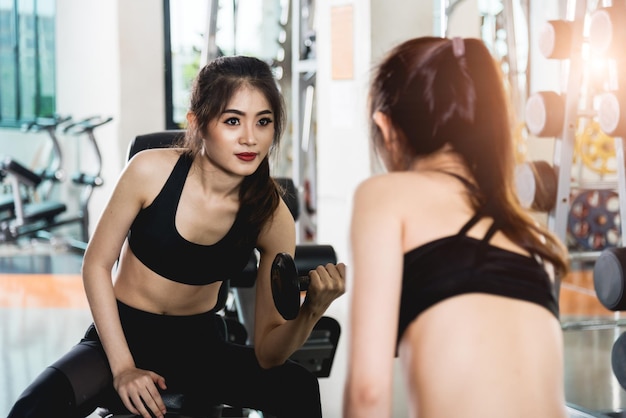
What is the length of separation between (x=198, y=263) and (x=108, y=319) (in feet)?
0.73

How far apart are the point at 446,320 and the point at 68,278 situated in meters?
4.70

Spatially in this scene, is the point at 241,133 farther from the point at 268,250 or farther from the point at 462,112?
the point at 462,112

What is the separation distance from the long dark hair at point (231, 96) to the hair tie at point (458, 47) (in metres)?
0.68

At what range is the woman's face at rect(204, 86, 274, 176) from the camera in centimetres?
166

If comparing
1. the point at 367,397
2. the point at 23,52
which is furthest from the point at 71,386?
the point at 23,52

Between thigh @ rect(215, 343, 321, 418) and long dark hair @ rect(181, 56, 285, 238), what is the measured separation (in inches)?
11.3

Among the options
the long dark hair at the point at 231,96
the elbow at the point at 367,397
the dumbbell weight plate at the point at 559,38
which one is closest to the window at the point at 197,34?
the dumbbell weight plate at the point at 559,38

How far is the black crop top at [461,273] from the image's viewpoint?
100 centimetres

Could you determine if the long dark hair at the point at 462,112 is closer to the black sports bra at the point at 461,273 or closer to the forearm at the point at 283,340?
the black sports bra at the point at 461,273

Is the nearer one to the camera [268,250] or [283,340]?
[283,340]

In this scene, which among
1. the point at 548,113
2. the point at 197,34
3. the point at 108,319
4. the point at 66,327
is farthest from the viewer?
the point at 197,34

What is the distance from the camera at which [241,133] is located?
166 cm

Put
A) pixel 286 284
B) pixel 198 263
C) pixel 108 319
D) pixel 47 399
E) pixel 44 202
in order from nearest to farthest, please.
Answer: pixel 286 284 → pixel 47 399 → pixel 108 319 → pixel 198 263 → pixel 44 202

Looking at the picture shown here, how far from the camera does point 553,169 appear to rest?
154 inches
